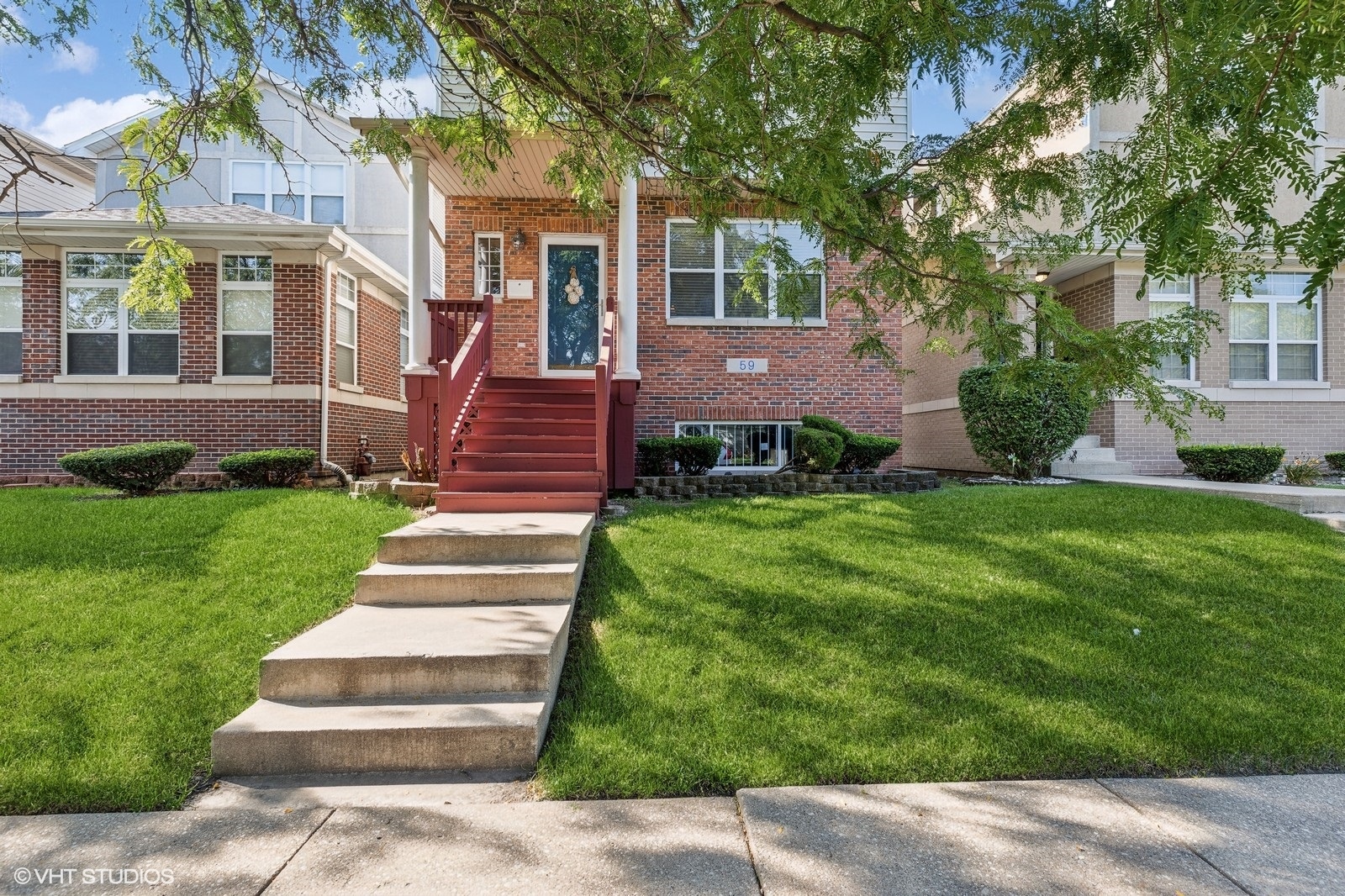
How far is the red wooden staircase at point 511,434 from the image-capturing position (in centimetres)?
626

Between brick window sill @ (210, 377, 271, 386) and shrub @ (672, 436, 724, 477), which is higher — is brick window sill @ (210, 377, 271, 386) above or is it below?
above

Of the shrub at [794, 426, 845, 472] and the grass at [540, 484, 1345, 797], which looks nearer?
the grass at [540, 484, 1345, 797]

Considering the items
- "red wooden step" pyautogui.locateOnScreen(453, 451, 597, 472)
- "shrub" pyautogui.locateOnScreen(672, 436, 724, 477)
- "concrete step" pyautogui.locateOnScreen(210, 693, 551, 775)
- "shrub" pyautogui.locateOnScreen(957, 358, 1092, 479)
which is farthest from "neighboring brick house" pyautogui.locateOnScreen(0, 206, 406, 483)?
"shrub" pyautogui.locateOnScreen(957, 358, 1092, 479)

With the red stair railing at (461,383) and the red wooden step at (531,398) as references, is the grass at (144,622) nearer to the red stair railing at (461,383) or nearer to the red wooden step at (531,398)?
the red stair railing at (461,383)

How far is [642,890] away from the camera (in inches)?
86.0

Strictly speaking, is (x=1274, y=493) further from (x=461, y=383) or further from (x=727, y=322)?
(x=461, y=383)

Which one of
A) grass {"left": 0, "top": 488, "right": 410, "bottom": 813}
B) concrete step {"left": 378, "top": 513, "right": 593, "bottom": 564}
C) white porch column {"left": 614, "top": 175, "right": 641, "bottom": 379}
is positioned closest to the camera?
grass {"left": 0, "top": 488, "right": 410, "bottom": 813}

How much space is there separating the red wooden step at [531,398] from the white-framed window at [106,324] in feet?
18.2

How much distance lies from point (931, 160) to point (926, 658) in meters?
3.62

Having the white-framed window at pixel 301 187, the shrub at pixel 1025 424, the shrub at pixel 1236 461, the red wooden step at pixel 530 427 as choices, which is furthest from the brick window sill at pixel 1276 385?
the white-framed window at pixel 301 187

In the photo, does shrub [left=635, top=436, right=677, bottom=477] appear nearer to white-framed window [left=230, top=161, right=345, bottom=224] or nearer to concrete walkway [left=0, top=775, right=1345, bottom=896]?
concrete walkway [left=0, top=775, right=1345, bottom=896]

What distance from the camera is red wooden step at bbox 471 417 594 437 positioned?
7.36 m

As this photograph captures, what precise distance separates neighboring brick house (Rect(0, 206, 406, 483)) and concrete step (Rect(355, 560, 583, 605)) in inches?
263

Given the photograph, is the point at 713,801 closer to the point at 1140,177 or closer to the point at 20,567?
the point at 1140,177
